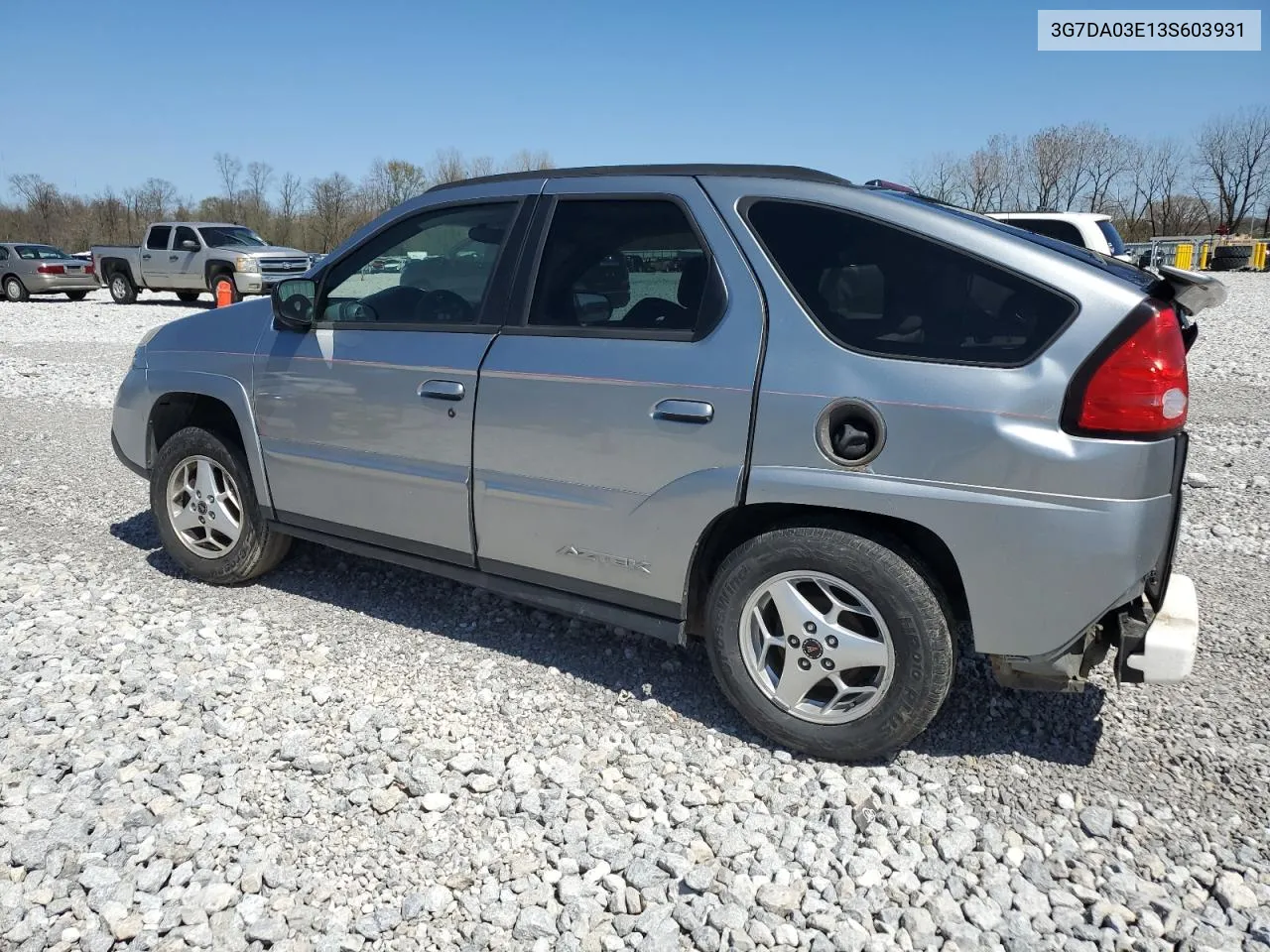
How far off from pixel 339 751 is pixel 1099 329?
270 centimetres

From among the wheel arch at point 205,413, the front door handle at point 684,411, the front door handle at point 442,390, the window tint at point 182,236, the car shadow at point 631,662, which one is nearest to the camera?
the front door handle at point 684,411

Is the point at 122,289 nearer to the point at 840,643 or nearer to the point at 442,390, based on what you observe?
the point at 442,390

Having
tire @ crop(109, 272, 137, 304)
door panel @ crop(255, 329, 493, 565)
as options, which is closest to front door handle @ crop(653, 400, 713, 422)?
door panel @ crop(255, 329, 493, 565)

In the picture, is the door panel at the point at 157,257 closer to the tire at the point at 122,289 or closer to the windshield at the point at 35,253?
the tire at the point at 122,289

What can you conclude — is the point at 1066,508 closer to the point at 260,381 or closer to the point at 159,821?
the point at 159,821

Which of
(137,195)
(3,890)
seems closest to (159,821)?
(3,890)

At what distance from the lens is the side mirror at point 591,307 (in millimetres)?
3596

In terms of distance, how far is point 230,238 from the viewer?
76.6ft

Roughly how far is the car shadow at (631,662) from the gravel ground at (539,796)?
0.7 inches

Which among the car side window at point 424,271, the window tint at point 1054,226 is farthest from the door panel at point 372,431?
the window tint at point 1054,226

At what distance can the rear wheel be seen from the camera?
875 inches

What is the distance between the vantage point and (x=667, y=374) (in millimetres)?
3281

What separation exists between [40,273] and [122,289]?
10.4 feet

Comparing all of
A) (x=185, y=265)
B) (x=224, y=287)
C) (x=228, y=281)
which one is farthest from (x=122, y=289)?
(x=224, y=287)
